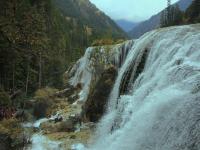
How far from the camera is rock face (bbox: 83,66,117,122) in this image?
2684cm

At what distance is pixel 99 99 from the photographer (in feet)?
89.8

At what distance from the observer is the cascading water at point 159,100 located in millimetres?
14836

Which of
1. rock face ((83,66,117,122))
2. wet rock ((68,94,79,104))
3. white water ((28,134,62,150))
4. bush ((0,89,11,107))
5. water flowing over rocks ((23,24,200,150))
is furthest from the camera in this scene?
wet rock ((68,94,79,104))

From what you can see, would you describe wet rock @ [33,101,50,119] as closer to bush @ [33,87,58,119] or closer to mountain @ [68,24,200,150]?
bush @ [33,87,58,119]

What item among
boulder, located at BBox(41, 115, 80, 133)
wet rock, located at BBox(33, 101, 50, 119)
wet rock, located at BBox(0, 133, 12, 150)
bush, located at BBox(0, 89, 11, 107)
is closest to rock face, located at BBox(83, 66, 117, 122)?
boulder, located at BBox(41, 115, 80, 133)

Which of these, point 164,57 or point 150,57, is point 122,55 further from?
point 164,57

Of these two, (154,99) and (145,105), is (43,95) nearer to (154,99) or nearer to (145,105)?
(145,105)

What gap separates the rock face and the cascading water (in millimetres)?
461

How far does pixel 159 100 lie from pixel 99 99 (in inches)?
403

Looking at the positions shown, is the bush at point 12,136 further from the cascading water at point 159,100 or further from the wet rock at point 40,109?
the wet rock at point 40,109

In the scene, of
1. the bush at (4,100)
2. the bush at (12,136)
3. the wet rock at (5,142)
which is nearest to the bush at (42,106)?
the bush at (4,100)

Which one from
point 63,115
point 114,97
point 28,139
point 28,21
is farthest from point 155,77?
point 28,21

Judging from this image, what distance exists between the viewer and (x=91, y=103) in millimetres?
27500

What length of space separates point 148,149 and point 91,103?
451 inches
